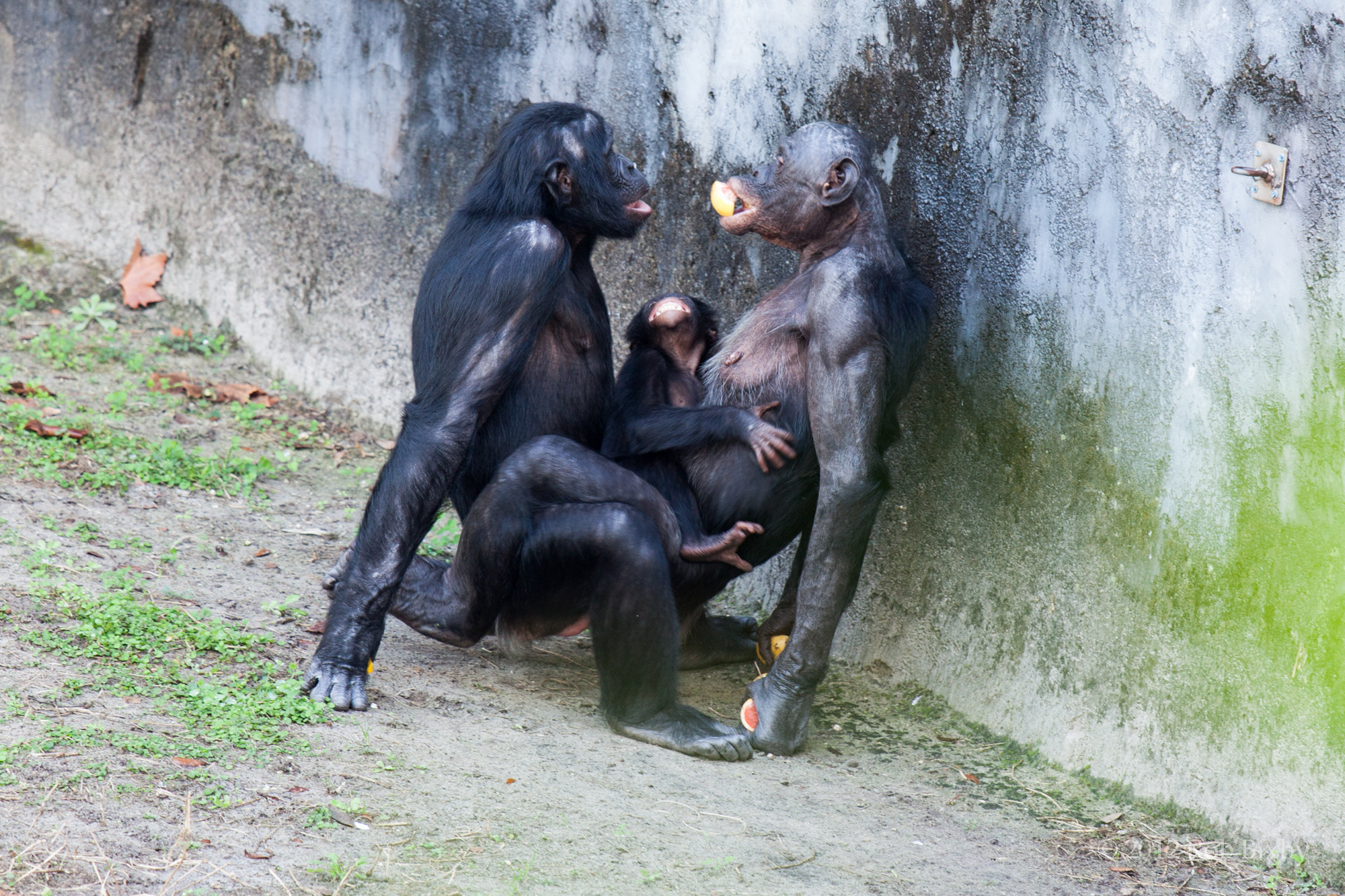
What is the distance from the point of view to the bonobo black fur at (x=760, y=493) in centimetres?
371

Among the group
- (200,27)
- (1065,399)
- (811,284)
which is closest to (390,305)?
(200,27)

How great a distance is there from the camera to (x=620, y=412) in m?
4.10

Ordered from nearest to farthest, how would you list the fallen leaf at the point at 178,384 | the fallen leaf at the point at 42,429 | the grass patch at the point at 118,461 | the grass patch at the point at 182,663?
the grass patch at the point at 182,663 < the grass patch at the point at 118,461 < the fallen leaf at the point at 42,429 < the fallen leaf at the point at 178,384

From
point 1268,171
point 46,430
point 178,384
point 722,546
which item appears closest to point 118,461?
point 46,430

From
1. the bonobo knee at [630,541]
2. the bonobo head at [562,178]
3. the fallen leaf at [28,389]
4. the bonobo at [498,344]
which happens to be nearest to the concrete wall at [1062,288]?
the bonobo head at [562,178]

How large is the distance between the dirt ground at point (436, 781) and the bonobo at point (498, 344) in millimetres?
318

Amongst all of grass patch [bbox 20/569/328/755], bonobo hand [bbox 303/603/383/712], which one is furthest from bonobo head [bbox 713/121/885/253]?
grass patch [bbox 20/569/328/755]

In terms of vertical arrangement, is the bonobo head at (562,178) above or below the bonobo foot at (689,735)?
above

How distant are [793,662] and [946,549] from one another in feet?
2.42

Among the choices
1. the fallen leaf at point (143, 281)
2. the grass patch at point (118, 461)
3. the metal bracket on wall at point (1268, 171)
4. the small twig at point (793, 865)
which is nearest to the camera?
the small twig at point (793, 865)

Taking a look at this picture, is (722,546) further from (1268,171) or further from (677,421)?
(1268,171)

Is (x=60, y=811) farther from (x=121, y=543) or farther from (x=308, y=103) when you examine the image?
(x=308, y=103)

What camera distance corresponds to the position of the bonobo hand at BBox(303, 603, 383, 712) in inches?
142

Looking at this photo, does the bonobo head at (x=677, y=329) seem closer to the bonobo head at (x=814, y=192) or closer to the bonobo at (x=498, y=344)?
the bonobo at (x=498, y=344)
